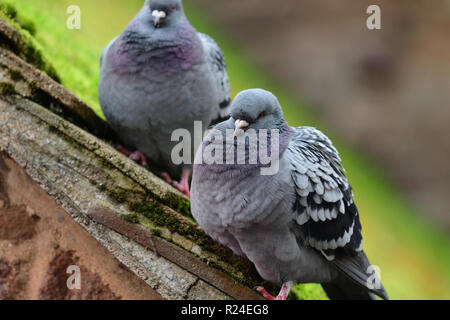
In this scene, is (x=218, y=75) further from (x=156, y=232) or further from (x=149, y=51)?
(x=156, y=232)

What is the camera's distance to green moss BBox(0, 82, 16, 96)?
135 inches

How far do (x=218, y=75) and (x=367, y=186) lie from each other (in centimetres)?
645

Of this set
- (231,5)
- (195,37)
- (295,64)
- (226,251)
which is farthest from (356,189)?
(226,251)

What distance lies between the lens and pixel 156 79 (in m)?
4.39

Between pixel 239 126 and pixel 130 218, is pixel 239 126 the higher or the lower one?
the higher one

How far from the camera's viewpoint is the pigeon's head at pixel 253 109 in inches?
124

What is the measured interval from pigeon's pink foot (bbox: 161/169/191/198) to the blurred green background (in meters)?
2.41

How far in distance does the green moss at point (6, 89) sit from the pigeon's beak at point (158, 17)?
1367 mm

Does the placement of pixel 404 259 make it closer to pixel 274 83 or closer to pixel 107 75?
pixel 274 83

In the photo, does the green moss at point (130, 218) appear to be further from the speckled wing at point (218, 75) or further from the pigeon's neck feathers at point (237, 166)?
the speckled wing at point (218, 75)

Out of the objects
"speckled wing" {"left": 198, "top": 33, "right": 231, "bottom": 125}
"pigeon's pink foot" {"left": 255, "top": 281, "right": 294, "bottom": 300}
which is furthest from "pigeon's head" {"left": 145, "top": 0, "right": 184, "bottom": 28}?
"pigeon's pink foot" {"left": 255, "top": 281, "right": 294, "bottom": 300}

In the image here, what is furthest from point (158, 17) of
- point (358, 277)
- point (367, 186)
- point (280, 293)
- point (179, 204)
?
point (367, 186)

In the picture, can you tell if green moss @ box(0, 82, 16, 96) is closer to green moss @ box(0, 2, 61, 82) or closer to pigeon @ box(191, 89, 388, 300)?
green moss @ box(0, 2, 61, 82)
